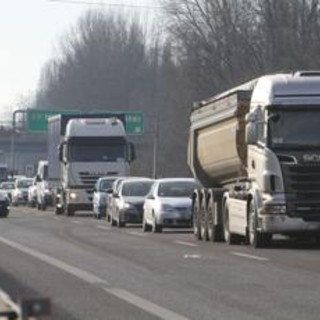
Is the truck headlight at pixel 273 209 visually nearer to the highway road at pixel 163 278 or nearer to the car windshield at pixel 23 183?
the highway road at pixel 163 278

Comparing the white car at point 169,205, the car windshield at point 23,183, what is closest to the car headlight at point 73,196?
the white car at point 169,205

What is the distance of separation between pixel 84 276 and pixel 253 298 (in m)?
3.97

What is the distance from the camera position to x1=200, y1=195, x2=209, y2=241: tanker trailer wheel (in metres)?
27.3

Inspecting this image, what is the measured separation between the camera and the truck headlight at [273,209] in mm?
22578

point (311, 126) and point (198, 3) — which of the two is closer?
point (311, 126)

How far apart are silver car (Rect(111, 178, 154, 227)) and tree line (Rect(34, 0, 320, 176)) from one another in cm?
3359

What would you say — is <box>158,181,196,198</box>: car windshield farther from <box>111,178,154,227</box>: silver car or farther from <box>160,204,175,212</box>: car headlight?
<box>111,178,154,227</box>: silver car

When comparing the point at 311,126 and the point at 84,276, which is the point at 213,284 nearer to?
the point at 84,276

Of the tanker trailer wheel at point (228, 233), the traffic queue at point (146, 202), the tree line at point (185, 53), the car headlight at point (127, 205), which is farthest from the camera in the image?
the tree line at point (185, 53)

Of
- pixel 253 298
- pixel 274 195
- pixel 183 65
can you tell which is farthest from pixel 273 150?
pixel 183 65

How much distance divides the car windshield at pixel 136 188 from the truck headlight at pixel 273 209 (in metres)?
14.1

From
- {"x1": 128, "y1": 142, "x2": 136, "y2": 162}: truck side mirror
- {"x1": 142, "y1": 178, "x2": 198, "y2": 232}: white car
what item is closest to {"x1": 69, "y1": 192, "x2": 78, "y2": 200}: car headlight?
{"x1": 128, "y1": 142, "x2": 136, "y2": 162}: truck side mirror

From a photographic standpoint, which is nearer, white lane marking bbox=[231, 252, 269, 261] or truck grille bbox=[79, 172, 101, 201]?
white lane marking bbox=[231, 252, 269, 261]

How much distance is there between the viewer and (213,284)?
1555cm
